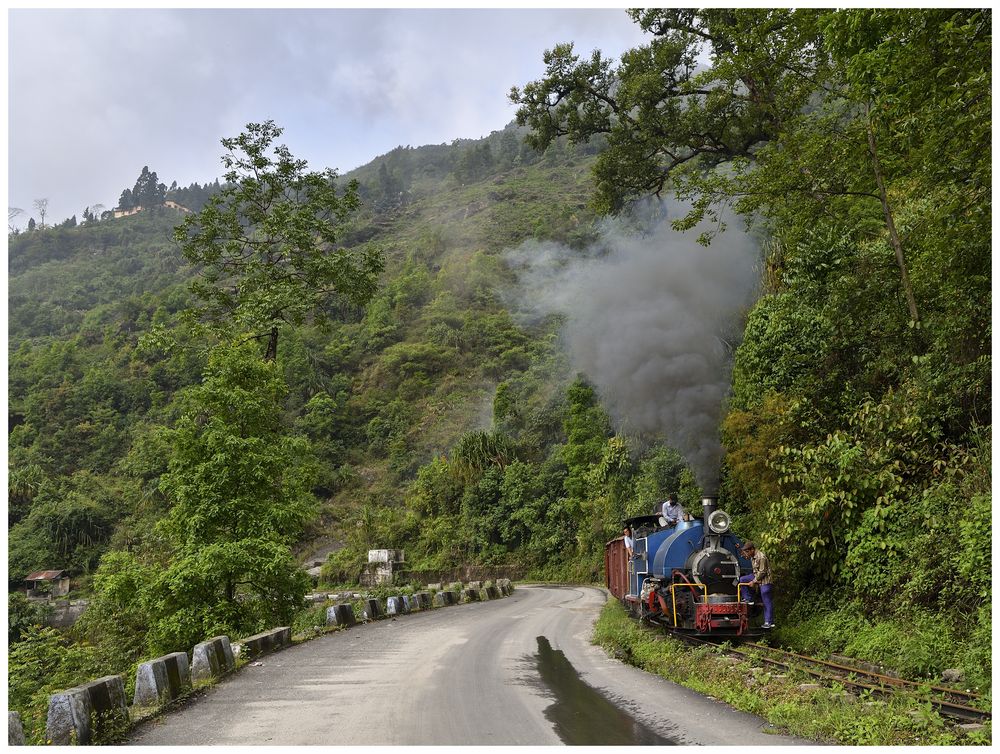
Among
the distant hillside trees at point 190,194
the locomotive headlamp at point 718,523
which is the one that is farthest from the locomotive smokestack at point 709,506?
the distant hillside trees at point 190,194

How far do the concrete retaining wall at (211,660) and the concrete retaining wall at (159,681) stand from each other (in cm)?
66

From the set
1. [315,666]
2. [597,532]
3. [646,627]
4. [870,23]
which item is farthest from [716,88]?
[597,532]

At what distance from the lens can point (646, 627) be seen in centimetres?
1297

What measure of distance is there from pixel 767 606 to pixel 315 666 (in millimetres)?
6875

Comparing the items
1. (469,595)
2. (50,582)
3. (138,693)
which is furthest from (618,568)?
(50,582)

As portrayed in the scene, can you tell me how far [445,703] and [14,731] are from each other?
3984 millimetres

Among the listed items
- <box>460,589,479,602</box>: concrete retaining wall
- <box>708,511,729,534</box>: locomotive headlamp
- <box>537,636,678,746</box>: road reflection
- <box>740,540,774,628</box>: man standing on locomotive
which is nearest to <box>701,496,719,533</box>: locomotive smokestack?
<box>708,511,729,534</box>: locomotive headlamp

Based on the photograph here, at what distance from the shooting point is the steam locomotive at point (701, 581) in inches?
416

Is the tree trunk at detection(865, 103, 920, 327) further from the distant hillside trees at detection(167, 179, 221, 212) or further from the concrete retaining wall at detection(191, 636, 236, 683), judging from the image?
the distant hillside trees at detection(167, 179, 221, 212)

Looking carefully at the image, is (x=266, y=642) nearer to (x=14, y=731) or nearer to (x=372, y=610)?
(x=372, y=610)

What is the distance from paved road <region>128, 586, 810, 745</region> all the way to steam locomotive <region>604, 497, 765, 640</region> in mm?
1262

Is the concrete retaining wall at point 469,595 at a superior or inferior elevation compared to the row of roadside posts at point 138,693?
inferior

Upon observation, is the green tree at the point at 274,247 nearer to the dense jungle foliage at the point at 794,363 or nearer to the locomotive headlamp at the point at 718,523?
the dense jungle foliage at the point at 794,363

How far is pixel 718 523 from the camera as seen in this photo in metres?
10.8
